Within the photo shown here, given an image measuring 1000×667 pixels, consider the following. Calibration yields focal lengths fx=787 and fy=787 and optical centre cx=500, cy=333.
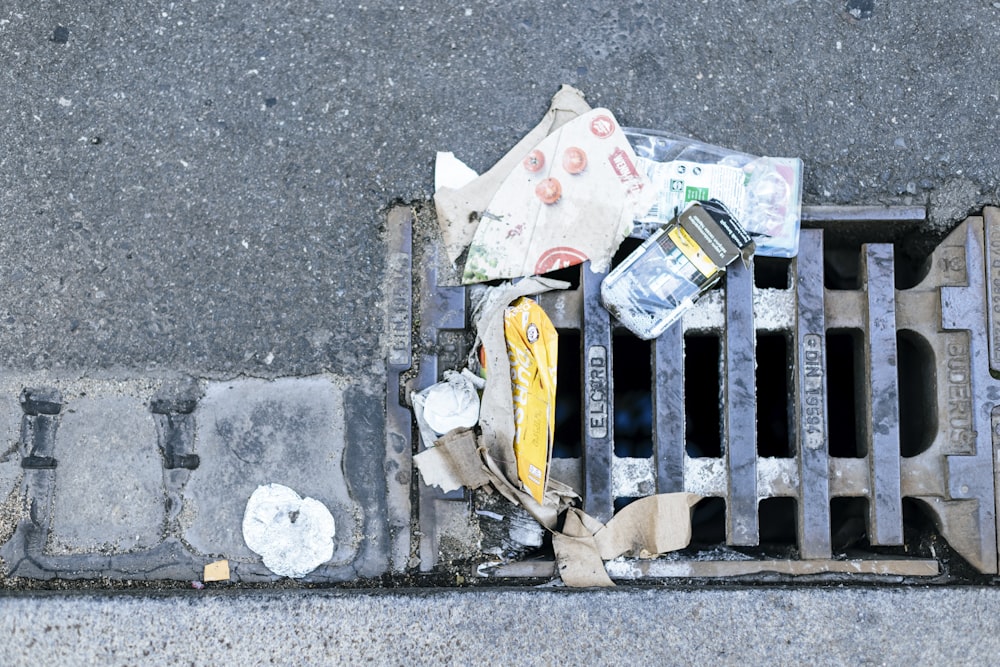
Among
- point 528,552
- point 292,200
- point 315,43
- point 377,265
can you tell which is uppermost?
point 315,43

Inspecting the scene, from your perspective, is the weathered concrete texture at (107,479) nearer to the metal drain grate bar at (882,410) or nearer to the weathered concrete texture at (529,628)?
the weathered concrete texture at (529,628)

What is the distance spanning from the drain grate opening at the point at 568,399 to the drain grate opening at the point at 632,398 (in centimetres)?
12

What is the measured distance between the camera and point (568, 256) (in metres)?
1.96

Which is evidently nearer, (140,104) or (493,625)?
(493,625)

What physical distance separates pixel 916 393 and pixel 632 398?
0.76m

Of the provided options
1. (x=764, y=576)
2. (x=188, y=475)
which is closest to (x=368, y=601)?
(x=188, y=475)

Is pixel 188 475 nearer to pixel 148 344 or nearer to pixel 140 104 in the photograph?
pixel 148 344

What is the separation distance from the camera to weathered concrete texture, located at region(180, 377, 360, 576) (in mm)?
1936

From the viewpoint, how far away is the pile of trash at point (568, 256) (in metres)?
1.88

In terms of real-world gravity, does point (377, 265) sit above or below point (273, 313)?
above

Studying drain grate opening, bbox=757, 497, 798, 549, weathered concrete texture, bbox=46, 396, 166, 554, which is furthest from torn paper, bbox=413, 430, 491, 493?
drain grate opening, bbox=757, 497, 798, 549

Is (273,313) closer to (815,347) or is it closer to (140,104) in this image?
(140,104)

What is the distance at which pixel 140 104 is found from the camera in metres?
2.05

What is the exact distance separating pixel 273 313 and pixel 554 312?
2.32 feet
